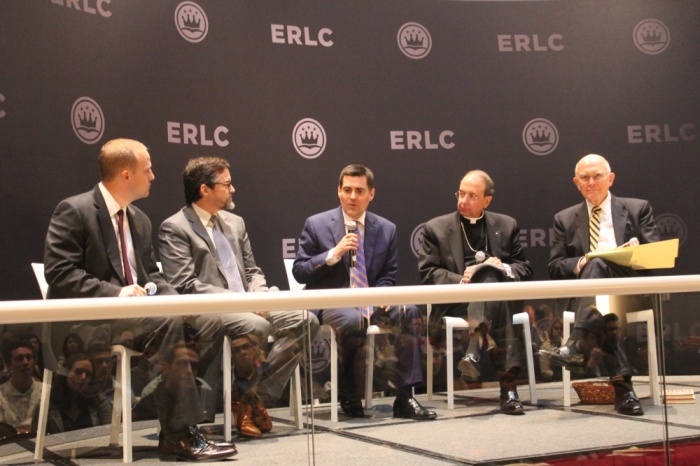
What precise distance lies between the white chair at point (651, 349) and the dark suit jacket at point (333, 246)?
2.00 metres

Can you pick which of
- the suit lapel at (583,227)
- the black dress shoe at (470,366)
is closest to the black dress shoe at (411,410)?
the black dress shoe at (470,366)

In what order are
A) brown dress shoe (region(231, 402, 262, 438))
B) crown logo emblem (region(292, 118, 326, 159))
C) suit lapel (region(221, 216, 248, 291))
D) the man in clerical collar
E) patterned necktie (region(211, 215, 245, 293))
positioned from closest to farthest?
brown dress shoe (region(231, 402, 262, 438)) < patterned necktie (region(211, 215, 245, 293)) < suit lapel (region(221, 216, 248, 291)) < the man in clerical collar < crown logo emblem (region(292, 118, 326, 159))

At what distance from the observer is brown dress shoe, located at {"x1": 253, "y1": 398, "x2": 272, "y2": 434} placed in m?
2.04

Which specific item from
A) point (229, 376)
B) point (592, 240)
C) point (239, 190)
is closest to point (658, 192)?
point (592, 240)

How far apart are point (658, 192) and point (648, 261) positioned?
6.54 feet

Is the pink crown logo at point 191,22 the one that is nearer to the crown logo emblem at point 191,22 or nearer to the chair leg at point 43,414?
the crown logo emblem at point 191,22

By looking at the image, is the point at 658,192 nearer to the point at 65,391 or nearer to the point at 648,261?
the point at 648,261

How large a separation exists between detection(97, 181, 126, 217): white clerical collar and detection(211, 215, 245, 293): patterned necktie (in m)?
0.65

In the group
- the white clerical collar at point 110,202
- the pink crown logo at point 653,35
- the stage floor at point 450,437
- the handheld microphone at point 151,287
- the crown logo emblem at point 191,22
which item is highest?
the pink crown logo at point 653,35

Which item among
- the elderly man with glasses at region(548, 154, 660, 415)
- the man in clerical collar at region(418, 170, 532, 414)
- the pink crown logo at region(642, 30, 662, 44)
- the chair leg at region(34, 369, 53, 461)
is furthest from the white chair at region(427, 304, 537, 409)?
the pink crown logo at region(642, 30, 662, 44)

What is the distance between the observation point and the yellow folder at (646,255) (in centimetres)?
344

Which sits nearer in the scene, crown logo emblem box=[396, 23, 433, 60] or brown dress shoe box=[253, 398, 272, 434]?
brown dress shoe box=[253, 398, 272, 434]

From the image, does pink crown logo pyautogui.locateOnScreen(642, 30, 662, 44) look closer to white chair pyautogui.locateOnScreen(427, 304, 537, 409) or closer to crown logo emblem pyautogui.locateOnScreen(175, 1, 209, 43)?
crown logo emblem pyautogui.locateOnScreen(175, 1, 209, 43)

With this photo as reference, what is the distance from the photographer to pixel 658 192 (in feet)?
17.7
